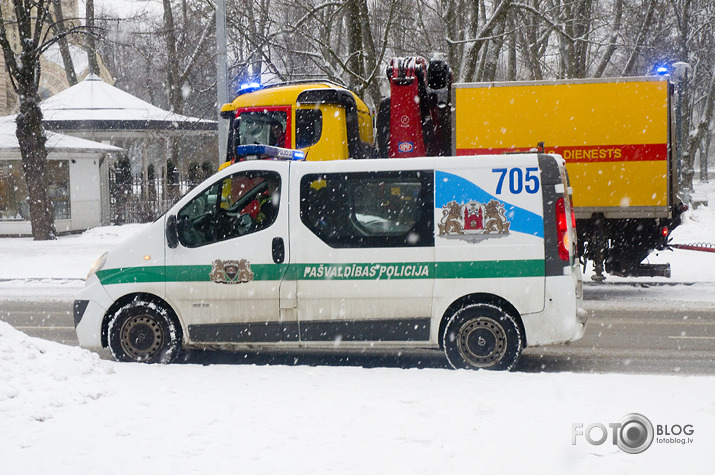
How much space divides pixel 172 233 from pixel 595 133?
7.04 meters

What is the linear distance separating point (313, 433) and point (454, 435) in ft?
3.03

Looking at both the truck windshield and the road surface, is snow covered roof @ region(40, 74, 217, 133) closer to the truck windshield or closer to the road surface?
the truck windshield

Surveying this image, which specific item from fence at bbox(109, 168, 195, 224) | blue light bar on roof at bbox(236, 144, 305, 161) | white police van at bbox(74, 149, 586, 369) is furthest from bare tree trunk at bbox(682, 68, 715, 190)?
blue light bar on roof at bbox(236, 144, 305, 161)

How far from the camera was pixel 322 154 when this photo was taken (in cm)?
1155

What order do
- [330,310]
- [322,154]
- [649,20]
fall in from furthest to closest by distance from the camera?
[649,20]
[322,154]
[330,310]

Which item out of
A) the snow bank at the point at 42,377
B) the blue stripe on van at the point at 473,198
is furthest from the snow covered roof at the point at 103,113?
the snow bank at the point at 42,377

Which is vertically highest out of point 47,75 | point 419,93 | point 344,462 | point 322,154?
point 47,75

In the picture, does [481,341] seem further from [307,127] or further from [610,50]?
[610,50]

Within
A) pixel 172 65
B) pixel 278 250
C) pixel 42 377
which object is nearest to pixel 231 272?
pixel 278 250

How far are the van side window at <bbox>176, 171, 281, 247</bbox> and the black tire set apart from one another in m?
0.76

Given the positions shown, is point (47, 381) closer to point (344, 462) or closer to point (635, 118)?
point (344, 462)

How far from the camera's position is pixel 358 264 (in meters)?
7.66

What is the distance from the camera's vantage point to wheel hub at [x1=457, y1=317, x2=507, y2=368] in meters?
7.57

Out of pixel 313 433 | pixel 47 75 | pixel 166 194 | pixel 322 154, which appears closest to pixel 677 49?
pixel 166 194
